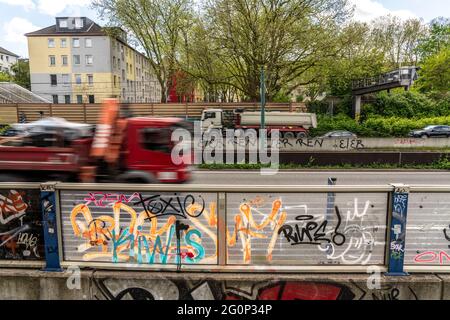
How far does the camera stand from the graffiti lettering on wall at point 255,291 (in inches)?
133

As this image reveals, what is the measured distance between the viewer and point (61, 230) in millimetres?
3590

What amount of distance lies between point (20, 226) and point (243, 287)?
2.57 meters

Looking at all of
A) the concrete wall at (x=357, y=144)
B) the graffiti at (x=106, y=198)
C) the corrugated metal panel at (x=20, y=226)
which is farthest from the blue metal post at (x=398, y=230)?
the concrete wall at (x=357, y=144)

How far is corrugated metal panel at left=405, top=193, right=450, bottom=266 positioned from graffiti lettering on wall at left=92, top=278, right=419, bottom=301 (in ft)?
1.34

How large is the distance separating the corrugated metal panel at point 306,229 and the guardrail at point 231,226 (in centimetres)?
1

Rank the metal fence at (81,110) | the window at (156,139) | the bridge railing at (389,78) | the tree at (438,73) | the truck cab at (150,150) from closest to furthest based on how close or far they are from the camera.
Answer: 1. the truck cab at (150,150)
2. the window at (156,139)
3. the bridge railing at (389,78)
4. the metal fence at (81,110)
5. the tree at (438,73)

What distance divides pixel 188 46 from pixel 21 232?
105 ft

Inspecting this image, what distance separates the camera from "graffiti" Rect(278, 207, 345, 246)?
351 centimetres

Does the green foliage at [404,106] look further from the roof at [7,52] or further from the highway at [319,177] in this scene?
the roof at [7,52]

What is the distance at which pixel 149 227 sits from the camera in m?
3.54

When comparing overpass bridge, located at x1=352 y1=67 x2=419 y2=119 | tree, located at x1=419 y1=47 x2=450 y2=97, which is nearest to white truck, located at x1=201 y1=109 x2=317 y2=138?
overpass bridge, located at x1=352 y1=67 x2=419 y2=119

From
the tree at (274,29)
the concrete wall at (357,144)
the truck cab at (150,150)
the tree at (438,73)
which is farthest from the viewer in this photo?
the tree at (438,73)

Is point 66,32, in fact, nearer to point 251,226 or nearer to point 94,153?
point 94,153

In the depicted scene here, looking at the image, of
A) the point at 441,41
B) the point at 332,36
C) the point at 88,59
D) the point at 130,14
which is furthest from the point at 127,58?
the point at 441,41
